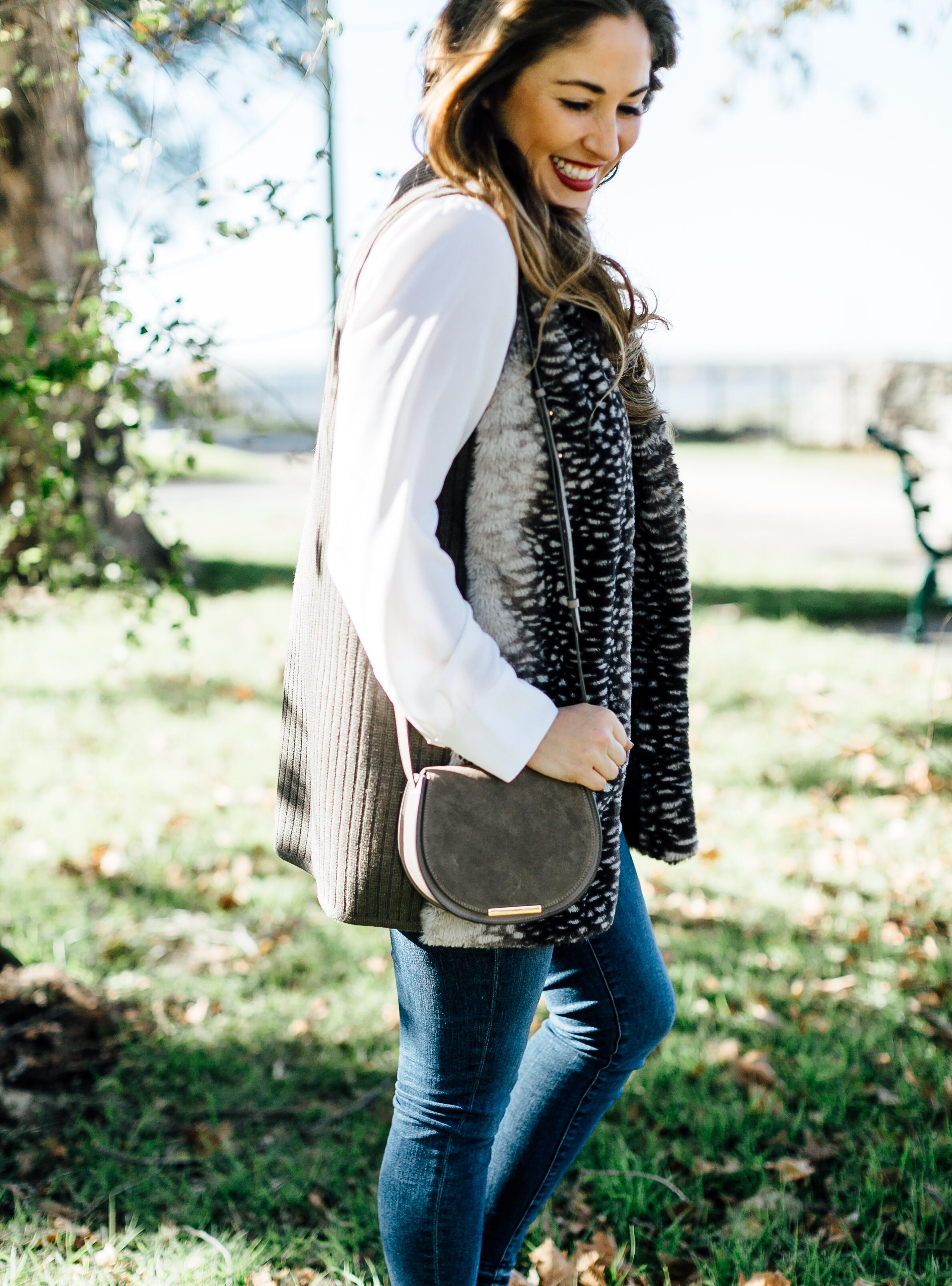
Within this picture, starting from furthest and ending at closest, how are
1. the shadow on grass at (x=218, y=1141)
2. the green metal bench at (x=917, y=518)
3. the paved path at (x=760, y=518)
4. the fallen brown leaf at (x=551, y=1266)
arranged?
the paved path at (x=760, y=518), the green metal bench at (x=917, y=518), the shadow on grass at (x=218, y=1141), the fallen brown leaf at (x=551, y=1266)

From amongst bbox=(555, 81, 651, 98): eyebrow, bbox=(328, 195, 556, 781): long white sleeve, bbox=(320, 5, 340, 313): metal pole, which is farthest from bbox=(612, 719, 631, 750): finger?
bbox=(320, 5, 340, 313): metal pole

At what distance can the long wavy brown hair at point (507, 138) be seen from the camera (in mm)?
1267

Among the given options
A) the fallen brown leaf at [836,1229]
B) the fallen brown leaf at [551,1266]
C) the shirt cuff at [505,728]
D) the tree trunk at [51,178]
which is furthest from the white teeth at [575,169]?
the fallen brown leaf at [836,1229]

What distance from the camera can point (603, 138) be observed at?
4.38 ft

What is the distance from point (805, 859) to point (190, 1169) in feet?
7.89

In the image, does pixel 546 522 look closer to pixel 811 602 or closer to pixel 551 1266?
pixel 551 1266

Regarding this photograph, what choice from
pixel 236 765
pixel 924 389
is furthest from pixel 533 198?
pixel 924 389

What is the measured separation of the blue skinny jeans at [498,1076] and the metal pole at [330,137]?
1329 mm

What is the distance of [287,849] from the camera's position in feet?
5.26

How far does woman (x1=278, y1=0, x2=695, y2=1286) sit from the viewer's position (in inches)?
46.8

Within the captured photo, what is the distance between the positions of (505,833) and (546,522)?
372 mm

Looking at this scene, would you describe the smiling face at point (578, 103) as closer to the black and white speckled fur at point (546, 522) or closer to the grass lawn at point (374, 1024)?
the black and white speckled fur at point (546, 522)

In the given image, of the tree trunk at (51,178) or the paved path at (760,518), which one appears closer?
the tree trunk at (51,178)

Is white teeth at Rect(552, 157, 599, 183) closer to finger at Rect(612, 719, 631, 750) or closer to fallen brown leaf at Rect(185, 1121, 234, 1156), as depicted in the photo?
finger at Rect(612, 719, 631, 750)
